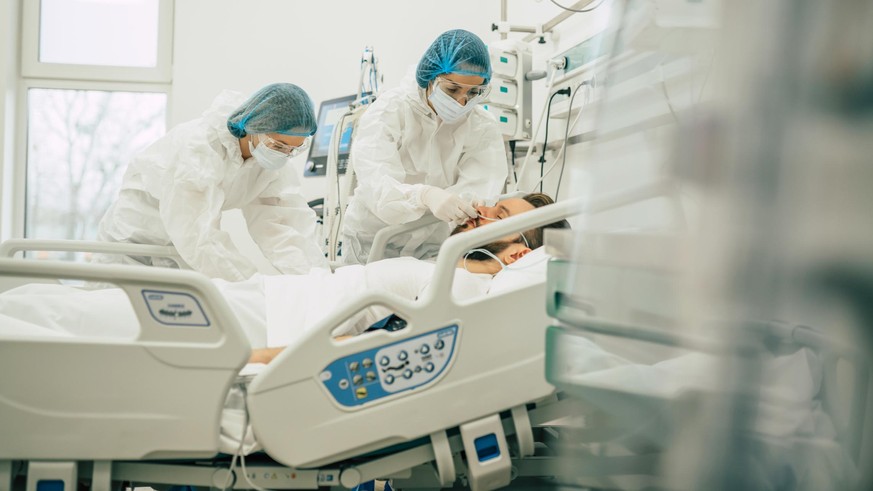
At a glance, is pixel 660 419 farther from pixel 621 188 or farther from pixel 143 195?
pixel 143 195

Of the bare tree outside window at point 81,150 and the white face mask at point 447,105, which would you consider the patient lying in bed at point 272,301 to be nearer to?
the white face mask at point 447,105

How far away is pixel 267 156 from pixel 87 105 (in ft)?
9.59

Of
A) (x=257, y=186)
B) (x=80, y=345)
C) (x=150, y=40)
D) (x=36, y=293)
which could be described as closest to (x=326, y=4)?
(x=150, y=40)

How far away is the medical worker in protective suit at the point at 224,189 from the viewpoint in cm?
223

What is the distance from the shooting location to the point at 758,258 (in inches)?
20.9

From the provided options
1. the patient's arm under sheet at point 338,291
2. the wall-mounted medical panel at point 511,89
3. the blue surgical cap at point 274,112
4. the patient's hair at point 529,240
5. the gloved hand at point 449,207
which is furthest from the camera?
the wall-mounted medical panel at point 511,89

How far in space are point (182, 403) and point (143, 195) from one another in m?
1.41

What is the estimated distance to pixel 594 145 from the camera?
747 mm

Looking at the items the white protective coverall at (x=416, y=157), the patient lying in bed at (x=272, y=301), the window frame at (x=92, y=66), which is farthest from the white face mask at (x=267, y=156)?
the window frame at (x=92, y=66)

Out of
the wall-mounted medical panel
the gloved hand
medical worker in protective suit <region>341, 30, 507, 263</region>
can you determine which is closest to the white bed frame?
the gloved hand

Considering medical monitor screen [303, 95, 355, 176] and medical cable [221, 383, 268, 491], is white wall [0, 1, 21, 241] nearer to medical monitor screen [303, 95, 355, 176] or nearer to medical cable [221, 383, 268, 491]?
medical monitor screen [303, 95, 355, 176]

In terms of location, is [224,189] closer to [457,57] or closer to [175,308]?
[457,57]

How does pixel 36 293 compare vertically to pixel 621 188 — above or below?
below

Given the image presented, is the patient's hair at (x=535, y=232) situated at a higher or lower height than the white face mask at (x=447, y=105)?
lower
